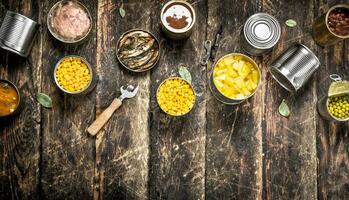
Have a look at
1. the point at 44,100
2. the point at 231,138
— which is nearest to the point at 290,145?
the point at 231,138

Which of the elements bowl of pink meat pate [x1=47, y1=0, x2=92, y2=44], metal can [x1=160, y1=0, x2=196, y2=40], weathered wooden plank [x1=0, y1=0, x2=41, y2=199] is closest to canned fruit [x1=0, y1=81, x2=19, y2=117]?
weathered wooden plank [x1=0, y1=0, x2=41, y2=199]

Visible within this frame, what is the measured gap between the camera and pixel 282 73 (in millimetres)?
2939

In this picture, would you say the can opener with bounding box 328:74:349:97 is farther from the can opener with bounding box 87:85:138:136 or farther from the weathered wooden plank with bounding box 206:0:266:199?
the can opener with bounding box 87:85:138:136

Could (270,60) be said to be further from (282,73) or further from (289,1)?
(289,1)

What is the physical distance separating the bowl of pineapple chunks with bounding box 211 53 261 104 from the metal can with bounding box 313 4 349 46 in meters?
0.50

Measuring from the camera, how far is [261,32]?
298cm

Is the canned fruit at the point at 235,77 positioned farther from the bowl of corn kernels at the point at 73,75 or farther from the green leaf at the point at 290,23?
the bowl of corn kernels at the point at 73,75

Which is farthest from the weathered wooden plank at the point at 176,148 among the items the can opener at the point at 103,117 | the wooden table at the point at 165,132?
the can opener at the point at 103,117

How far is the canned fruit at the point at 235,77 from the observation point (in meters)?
2.93

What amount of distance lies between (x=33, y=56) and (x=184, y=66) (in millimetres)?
1004

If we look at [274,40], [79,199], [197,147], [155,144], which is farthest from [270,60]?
[79,199]

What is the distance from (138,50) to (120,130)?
0.54 meters

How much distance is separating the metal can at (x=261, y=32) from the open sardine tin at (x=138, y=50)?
59 centimetres

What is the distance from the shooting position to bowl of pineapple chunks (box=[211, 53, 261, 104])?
2930 millimetres
